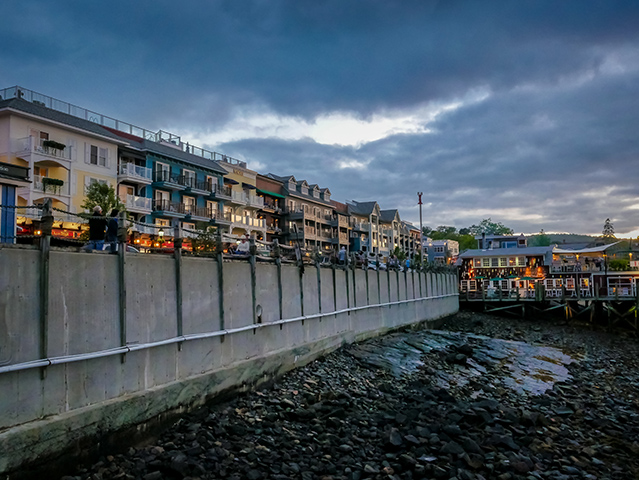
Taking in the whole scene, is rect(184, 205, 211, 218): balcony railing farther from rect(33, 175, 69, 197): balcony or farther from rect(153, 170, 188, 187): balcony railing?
rect(33, 175, 69, 197): balcony

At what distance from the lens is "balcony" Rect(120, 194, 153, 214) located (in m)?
40.1

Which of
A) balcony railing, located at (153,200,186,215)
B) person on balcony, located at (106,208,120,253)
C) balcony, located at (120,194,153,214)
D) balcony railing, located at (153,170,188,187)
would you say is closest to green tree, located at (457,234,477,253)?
balcony railing, located at (153,200,186,215)

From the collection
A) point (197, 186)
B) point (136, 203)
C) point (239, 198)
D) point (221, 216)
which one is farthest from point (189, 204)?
point (239, 198)

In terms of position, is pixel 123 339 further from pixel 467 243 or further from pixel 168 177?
pixel 467 243

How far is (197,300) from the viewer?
13359 millimetres

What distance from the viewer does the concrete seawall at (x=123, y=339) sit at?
8.56m

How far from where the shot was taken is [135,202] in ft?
133

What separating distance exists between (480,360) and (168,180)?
31.5m

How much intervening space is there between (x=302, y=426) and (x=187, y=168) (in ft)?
128

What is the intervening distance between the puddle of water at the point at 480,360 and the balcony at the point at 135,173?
82.6ft

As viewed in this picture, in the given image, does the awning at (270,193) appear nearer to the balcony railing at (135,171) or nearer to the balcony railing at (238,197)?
the balcony railing at (238,197)

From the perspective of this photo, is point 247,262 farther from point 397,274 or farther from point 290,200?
point 290,200

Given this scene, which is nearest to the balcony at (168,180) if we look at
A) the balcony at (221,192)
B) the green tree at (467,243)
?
the balcony at (221,192)

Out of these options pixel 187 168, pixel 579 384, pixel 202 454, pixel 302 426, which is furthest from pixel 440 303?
pixel 202 454
